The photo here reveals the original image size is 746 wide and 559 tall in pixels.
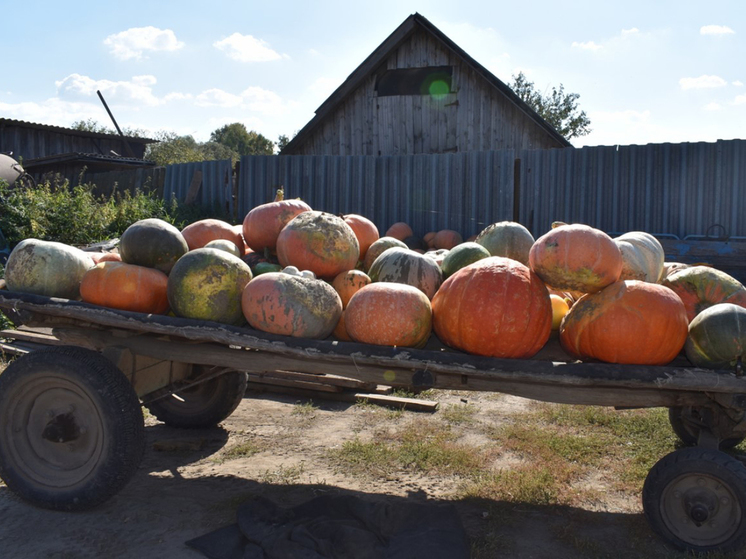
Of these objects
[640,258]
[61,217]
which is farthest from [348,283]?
[61,217]

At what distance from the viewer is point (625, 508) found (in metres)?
3.60

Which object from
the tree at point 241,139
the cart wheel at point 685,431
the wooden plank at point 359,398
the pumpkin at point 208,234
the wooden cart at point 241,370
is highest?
the tree at point 241,139

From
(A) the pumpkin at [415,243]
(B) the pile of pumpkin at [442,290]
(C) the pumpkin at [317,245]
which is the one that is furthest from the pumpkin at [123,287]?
(A) the pumpkin at [415,243]

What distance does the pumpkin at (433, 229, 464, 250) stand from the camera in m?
9.45

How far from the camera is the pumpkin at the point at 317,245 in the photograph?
370 centimetres

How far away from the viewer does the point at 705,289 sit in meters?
3.37

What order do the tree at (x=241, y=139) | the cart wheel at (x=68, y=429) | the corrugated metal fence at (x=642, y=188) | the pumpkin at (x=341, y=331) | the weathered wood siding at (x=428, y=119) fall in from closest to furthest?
the cart wheel at (x=68, y=429)
the pumpkin at (x=341, y=331)
the corrugated metal fence at (x=642, y=188)
the weathered wood siding at (x=428, y=119)
the tree at (x=241, y=139)

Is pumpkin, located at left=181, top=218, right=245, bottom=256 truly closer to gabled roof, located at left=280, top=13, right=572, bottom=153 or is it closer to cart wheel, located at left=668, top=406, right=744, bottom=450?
cart wheel, located at left=668, top=406, right=744, bottom=450

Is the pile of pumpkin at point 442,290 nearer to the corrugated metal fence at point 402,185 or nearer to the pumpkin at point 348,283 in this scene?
the pumpkin at point 348,283

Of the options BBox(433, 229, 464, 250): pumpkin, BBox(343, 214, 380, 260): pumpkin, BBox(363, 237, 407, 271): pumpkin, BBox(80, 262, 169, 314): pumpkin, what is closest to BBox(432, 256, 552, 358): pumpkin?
BBox(363, 237, 407, 271): pumpkin

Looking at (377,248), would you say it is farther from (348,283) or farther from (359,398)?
(359,398)

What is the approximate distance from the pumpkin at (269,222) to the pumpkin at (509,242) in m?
1.29

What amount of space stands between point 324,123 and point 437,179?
5902 mm

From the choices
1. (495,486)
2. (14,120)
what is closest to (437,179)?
(495,486)
